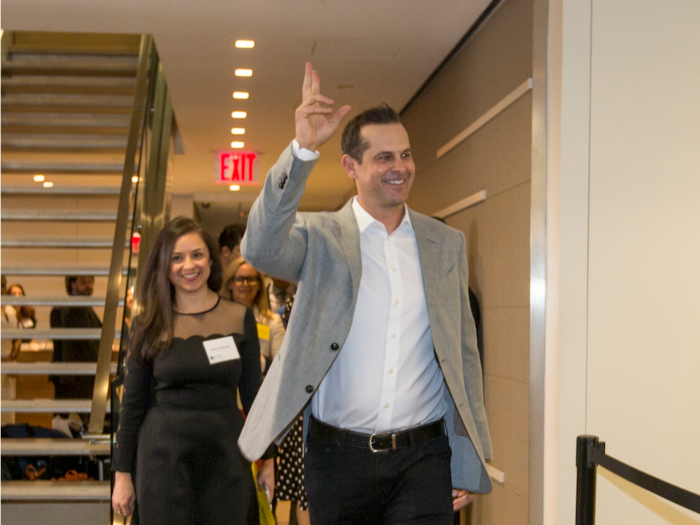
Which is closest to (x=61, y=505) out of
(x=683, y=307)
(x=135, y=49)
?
(x=683, y=307)

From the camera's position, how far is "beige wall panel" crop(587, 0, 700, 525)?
315 centimetres

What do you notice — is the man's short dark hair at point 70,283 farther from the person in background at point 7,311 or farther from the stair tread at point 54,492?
the stair tread at point 54,492

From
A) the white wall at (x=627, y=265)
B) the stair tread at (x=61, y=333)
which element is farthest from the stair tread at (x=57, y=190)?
the white wall at (x=627, y=265)

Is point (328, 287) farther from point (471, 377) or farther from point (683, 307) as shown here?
point (683, 307)

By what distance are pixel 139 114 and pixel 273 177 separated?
455 cm

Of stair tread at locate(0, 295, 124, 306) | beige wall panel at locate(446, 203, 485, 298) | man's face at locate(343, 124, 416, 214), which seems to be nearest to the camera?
man's face at locate(343, 124, 416, 214)

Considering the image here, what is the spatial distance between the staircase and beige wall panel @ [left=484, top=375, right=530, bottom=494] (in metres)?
2.12

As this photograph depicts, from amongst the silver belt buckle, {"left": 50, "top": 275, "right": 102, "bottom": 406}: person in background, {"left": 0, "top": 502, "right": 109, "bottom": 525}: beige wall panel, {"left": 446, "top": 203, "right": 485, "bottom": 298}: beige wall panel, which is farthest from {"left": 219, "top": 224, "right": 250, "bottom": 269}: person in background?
the silver belt buckle

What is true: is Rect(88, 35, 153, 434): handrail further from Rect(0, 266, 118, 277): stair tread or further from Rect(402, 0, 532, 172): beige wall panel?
Rect(402, 0, 532, 172): beige wall panel

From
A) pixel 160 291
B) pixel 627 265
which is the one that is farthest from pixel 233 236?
pixel 627 265

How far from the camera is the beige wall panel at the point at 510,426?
353cm

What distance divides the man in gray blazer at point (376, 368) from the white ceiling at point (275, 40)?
2.67 meters

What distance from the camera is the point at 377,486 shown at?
1961 mm

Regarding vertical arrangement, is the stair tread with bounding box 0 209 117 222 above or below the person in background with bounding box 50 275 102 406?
above
